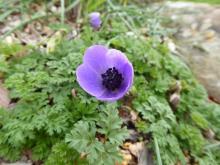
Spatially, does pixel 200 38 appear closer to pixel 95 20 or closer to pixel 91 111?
pixel 95 20

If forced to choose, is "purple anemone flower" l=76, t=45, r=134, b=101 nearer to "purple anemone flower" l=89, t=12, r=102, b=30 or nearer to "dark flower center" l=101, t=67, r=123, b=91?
"dark flower center" l=101, t=67, r=123, b=91

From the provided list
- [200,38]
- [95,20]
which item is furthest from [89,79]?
[200,38]

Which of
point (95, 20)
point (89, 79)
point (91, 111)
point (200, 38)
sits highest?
point (89, 79)

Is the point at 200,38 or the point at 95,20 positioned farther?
the point at 200,38

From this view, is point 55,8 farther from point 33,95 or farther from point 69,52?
point 33,95

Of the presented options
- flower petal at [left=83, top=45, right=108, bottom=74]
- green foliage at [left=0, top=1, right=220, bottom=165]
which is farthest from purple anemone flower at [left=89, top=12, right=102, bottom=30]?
flower petal at [left=83, top=45, right=108, bottom=74]

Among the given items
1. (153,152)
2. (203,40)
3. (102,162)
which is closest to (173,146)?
(153,152)

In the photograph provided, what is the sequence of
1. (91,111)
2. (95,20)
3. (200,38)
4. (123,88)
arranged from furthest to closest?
(200,38)
(95,20)
(91,111)
(123,88)
